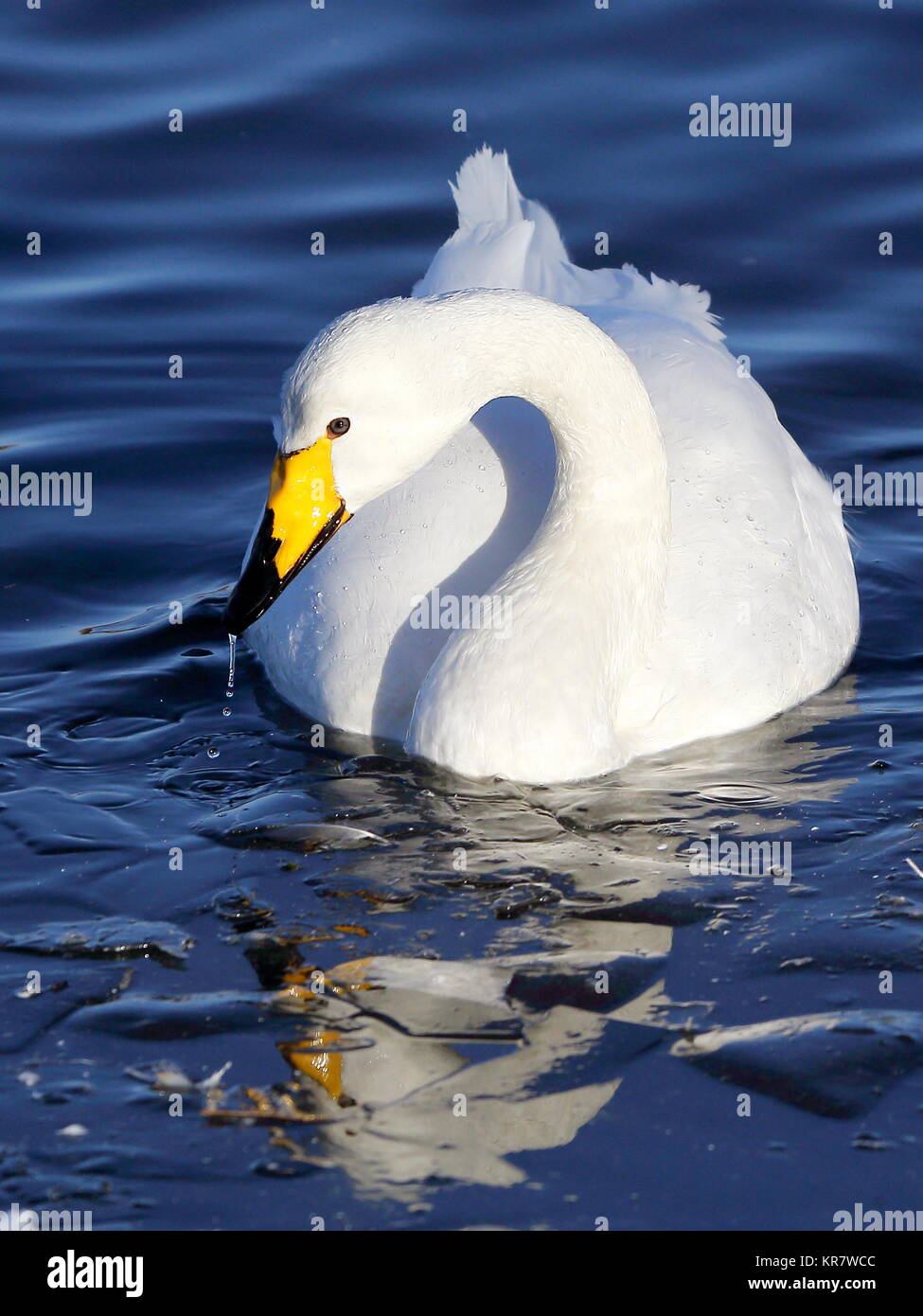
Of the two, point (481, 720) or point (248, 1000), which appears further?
point (481, 720)

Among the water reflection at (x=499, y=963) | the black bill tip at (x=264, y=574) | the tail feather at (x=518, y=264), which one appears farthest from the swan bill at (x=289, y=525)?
the tail feather at (x=518, y=264)

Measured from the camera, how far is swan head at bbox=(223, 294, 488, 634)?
17.3 ft

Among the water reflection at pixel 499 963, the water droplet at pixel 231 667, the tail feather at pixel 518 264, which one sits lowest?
the water reflection at pixel 499 963

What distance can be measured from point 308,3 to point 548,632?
8286 mm

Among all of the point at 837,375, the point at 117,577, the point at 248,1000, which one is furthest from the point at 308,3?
the point at 248,1000

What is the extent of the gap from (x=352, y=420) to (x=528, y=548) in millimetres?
1011

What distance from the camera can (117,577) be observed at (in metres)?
8.07

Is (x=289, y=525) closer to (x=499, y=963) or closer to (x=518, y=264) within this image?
(x=499, y=963)

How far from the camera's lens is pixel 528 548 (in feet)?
20.2

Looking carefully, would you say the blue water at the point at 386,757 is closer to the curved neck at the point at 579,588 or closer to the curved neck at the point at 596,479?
the curved neck at the point at 579,588

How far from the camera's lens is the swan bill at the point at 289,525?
5.43 m

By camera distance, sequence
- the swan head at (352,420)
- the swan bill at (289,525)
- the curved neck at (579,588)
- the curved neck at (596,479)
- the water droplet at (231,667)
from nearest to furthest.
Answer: the swan head at (352,420) < the swan bill at (289,525) < the curved neck at (596,479) < the curved neck at (579,588) < the water droplet at (231,667)

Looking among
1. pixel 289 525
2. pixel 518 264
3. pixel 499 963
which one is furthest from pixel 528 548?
pixel 518 264

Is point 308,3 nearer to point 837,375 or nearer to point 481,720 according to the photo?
point 837,375
